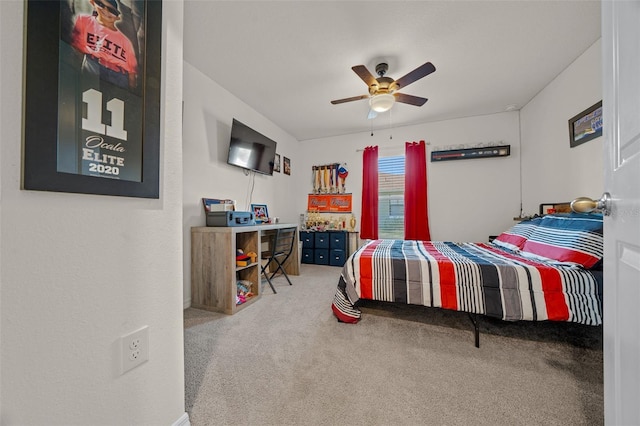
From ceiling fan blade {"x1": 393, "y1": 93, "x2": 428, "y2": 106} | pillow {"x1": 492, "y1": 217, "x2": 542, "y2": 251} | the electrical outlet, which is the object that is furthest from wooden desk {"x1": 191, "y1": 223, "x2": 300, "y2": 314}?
pillow {"x1": 492, "y1": 217, "x2": 542, "y2": 251}

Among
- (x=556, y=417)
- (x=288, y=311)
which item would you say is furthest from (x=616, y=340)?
(x=288, y=311)

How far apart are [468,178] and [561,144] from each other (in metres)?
1.26

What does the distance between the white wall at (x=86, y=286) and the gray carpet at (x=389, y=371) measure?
0.47 m

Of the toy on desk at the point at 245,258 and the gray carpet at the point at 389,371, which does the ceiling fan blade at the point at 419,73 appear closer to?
the gray carpet at the point at 389,371

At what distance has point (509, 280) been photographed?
1.63 meters

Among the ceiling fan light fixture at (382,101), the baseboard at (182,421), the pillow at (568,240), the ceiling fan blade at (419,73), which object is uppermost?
the ceiling fan blade at (419,73)

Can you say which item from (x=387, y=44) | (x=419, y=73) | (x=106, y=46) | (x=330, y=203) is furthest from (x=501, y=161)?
(x=106, y=46)

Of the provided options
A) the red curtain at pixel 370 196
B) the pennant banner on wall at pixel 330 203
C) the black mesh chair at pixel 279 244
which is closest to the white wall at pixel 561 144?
the red curtain at pixel 370 196

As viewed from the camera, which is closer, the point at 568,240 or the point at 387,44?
the point at 568,240

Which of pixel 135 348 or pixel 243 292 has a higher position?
pixel 135 348

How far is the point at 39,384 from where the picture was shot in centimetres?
60

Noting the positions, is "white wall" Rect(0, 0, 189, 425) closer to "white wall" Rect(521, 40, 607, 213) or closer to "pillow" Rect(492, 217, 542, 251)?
"pillow" Rect(492, 217, 542, 251)

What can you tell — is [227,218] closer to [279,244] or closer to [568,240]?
[279,244]

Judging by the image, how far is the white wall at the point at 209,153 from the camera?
249cm
